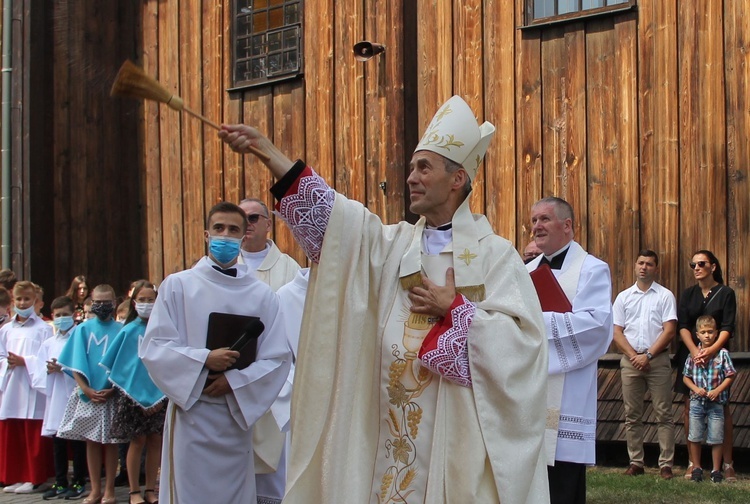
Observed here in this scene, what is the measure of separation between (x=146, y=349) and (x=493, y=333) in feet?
7.21

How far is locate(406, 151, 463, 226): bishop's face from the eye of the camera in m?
4.35

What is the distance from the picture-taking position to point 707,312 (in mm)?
8555

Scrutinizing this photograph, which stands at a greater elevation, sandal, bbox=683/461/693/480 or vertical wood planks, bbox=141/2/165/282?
vertical wood planks, bbox=141/2/165/282

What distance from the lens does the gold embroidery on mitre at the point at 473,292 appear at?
166 inches

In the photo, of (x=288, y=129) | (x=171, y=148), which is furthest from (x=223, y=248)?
(x=171, y=148)

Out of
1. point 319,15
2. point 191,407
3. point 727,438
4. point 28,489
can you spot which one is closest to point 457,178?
point 191,407

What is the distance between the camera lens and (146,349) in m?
5.57

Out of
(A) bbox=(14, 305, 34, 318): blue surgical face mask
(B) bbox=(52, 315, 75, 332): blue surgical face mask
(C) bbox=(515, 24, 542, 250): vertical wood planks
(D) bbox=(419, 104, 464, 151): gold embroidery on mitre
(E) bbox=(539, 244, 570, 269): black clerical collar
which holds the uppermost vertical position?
(C) bbox=(515, 24, 542, 250): vertical wood planks

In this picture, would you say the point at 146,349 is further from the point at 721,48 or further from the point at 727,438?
the point at 721,48

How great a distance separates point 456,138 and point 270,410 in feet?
8.51

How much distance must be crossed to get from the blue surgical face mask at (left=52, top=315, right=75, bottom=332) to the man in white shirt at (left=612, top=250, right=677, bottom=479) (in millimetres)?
4737

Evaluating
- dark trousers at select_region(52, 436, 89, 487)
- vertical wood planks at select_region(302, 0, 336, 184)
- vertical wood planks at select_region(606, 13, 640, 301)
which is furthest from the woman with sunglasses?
dark trousers at select_region(52, 436, 89, 487)

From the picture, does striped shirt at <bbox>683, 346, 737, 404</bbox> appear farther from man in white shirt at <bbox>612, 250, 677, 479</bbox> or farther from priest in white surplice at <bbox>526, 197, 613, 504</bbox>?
priest in white surplice at <bbox>526, 197, 613, 504</bbox>

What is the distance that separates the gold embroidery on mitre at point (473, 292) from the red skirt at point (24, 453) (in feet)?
Result: 21.6
